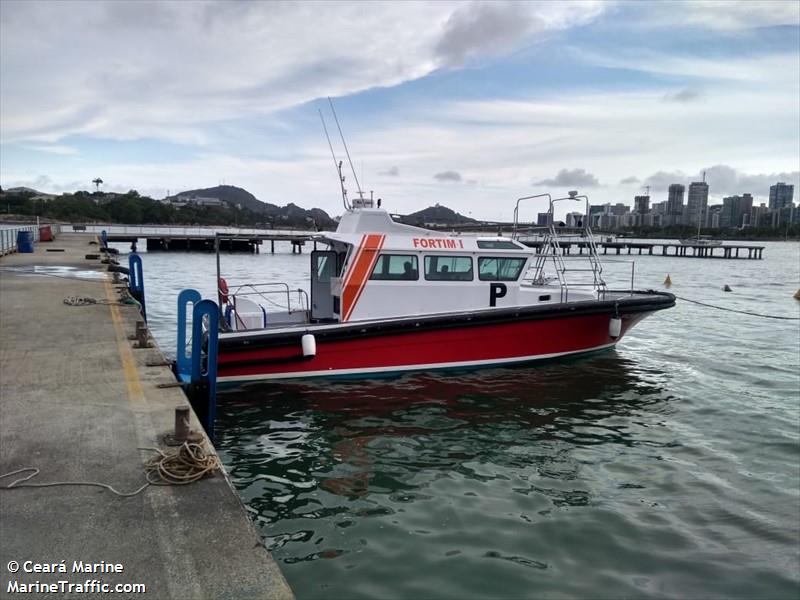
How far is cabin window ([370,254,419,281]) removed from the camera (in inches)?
402

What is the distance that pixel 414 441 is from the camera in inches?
290

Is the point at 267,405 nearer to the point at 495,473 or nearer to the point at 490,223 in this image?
the point at 495,473

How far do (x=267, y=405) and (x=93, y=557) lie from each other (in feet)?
18.3

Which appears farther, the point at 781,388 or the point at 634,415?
the point at 781,388

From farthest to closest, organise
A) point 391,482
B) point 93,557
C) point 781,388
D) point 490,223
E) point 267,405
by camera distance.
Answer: point 490,223 → point 781,388 → point 267,405 → point 391,482 → point 93,557

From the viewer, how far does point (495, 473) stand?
6480 mm

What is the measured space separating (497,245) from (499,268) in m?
0.43

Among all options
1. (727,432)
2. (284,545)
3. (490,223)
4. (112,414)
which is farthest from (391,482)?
(490,223)

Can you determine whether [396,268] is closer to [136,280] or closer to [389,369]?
[389,369]

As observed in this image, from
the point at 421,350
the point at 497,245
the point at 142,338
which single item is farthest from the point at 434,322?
the point at 142,338

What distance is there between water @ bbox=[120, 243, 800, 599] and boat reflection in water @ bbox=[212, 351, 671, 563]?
0.03 meters

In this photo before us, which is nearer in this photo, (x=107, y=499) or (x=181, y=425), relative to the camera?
(x=107, y=499)

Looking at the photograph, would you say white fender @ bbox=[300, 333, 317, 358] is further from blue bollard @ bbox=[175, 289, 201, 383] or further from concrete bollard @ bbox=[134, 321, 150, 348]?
concrete bollard @ bbox=[134, 321, 150, 348]

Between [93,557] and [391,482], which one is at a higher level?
[93,557]
